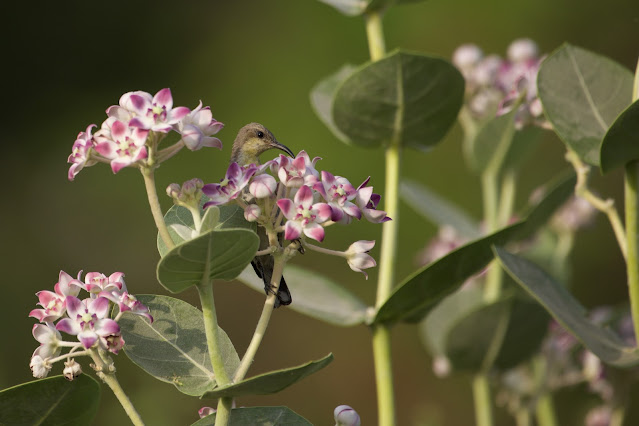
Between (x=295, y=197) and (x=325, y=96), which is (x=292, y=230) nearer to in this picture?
(x=295, y=197)

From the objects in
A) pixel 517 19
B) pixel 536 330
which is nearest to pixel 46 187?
→ pixel 517 19

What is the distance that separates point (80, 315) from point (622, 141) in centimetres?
69

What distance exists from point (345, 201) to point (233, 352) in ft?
0.68

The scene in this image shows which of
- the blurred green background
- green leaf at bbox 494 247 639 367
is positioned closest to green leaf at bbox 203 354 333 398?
green leaf at bbox 494 247 639 367

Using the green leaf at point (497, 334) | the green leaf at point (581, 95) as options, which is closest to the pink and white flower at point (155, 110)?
the green leaf at point (581, 95)

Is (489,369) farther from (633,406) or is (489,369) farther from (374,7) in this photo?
(633,406)

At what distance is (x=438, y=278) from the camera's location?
125 cm

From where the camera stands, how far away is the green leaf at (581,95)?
1.25 meters

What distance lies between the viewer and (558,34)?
3336mm

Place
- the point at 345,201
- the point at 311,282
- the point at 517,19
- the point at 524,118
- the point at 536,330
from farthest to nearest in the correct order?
1. the point at 517,19
2. the point at 536,330
3. the point at 311,282
4. the point at 524,118
5. the point at 345,201

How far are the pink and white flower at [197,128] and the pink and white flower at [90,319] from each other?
6.6 inches

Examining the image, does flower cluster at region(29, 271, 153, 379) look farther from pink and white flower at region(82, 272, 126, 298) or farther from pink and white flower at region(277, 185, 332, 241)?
pink and white flower at region(277, 185, 332, 241)

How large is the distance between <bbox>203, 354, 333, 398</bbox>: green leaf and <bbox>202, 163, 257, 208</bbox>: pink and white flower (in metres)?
0.17

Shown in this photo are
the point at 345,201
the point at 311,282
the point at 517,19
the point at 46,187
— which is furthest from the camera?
the point at 46,187
